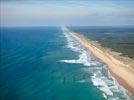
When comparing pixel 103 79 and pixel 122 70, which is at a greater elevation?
pixel 122 70

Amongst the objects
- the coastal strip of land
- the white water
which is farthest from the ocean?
the coastal strip of land

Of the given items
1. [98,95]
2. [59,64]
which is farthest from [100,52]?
[98,95]

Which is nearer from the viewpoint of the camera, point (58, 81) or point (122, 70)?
point (58, 81)

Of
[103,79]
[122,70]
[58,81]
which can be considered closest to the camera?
[58,81]

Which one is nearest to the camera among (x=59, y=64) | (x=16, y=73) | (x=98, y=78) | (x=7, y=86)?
(x=7, y=86)

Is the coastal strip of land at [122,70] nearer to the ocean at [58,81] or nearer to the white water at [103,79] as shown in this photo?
the white water at [103,79]

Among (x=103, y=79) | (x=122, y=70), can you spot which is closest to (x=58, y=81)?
(x=103, y=79)

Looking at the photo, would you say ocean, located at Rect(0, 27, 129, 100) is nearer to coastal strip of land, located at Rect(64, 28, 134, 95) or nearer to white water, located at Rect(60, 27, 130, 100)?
white water, located at Rect(60, 27, 130, 100)

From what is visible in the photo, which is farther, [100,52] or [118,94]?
[100,52]

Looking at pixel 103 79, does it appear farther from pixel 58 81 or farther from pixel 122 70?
pixel 58 81

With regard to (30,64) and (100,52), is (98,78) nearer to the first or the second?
(30,64)

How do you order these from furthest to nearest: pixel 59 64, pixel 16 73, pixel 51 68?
pixel 59 64 → pixel 51 68 → pixel 16 73
